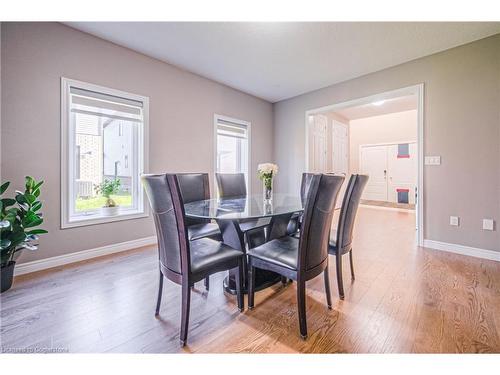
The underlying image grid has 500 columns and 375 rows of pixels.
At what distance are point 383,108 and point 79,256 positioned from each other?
21.0ft

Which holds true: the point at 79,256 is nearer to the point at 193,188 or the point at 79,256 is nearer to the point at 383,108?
the point at 193,188

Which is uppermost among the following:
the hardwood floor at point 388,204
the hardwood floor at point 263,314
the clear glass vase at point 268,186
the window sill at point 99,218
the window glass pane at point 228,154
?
the window glass pane at point 228,154

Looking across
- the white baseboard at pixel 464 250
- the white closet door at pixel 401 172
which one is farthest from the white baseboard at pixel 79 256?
the white closet door at pixel 401 172

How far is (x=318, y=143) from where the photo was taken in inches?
200

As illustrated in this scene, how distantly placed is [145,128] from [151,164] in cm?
48

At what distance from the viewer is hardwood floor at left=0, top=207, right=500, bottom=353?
4.28 feet

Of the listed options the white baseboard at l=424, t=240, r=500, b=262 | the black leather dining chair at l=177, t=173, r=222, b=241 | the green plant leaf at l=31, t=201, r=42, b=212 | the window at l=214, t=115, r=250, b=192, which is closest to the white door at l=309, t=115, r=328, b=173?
the window at l=214, t=115, r=250, b=192

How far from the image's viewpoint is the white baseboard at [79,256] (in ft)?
7.27

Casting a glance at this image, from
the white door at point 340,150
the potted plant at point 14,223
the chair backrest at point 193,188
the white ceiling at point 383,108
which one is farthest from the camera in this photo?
the white door at point 340,150

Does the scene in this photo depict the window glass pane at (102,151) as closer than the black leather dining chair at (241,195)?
No

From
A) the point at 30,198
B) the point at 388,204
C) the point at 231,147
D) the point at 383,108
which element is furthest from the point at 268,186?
the point at 388,204

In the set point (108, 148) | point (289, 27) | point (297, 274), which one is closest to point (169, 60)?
point (108, 148)

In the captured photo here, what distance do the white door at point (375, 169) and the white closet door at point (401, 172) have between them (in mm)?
143

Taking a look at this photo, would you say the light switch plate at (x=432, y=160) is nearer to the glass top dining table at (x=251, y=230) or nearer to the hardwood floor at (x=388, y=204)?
the glass top dining table at (x=251, y=230)
